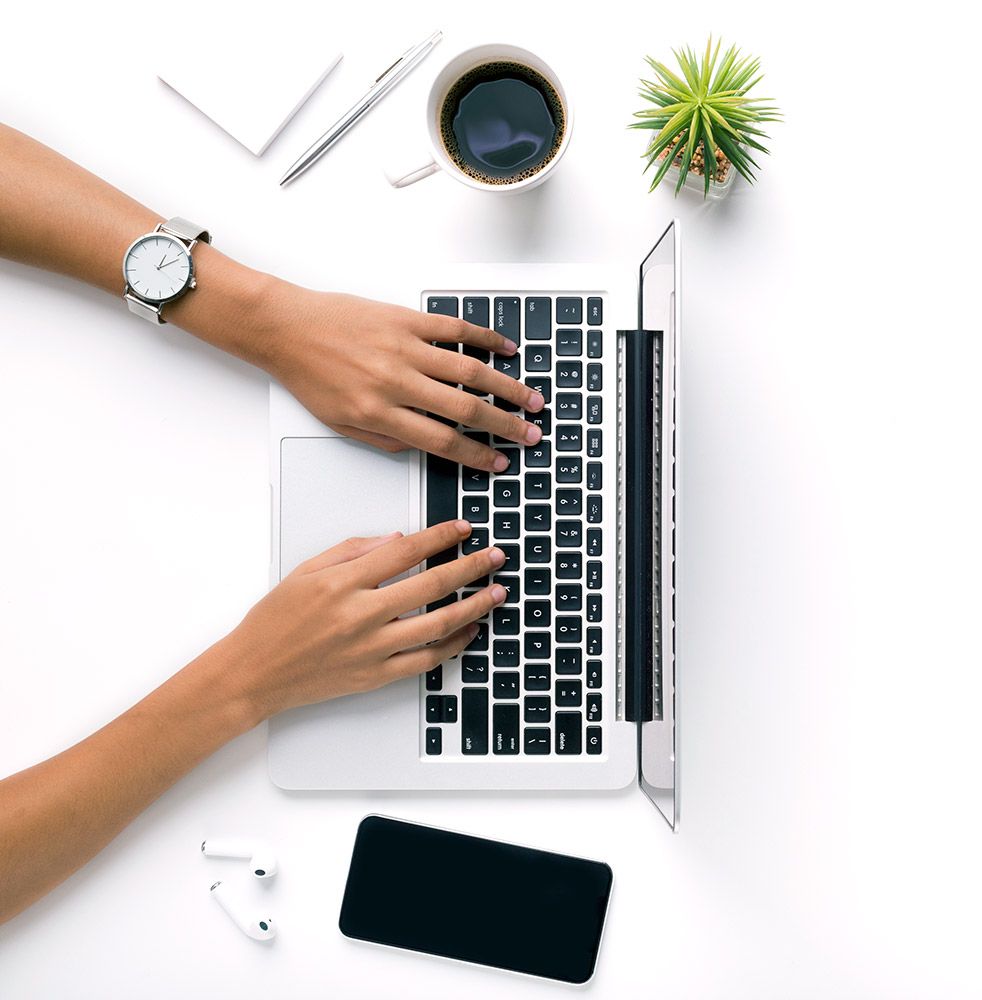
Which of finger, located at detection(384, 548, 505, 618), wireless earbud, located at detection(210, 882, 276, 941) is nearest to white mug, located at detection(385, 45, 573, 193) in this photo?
finger, located at detection(384, 548, 505, 618)

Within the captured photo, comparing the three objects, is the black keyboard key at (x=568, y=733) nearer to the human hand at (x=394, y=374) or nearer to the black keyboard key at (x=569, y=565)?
the black keyboard key at (x=569, y=565)

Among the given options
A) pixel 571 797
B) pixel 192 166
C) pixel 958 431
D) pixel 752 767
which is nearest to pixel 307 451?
pixel 192 166

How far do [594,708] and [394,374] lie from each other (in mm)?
362

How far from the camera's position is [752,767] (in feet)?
2.69

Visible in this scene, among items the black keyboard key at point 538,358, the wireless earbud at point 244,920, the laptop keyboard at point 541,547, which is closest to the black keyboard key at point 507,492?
the laptop keyboard at point 541,547

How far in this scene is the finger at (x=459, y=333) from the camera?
720mm

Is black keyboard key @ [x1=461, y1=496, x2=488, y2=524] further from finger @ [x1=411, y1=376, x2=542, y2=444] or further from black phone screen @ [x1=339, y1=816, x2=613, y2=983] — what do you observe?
black phone screen @ [x1=339, y1=816, x2=613, y2=983]

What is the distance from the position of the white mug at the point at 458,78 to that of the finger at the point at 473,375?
148mm

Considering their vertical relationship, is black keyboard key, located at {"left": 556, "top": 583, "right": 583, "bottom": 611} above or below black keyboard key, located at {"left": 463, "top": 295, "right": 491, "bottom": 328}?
below

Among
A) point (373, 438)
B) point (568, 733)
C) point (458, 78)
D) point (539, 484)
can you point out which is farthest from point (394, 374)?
point (568, 733)

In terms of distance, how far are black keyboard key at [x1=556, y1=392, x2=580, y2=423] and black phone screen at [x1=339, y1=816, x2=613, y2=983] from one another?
44 cm

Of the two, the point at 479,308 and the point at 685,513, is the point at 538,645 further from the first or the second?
the point at 479,308

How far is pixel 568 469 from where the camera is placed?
0.75 m

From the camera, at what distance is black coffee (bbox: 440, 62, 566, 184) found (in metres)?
0.72
